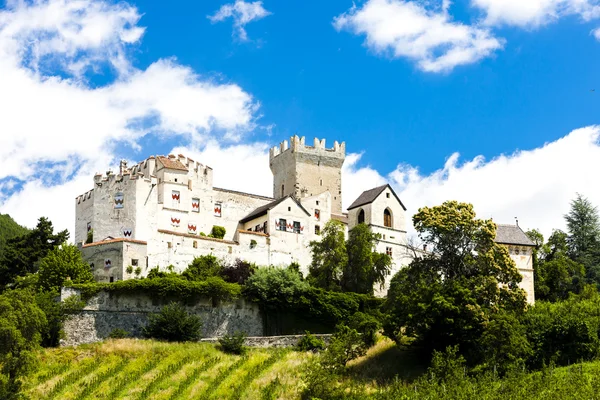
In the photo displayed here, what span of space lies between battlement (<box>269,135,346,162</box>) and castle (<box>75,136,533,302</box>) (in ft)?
11.9

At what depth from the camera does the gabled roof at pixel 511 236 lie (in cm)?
6862

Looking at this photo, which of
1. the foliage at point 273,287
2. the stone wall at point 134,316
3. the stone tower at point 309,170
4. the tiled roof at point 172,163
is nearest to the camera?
the stone wall at point 134,316

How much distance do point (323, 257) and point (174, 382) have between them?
65.9 ft

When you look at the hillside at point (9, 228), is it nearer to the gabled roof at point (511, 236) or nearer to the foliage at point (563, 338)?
the gabled roof at point (511, 236)

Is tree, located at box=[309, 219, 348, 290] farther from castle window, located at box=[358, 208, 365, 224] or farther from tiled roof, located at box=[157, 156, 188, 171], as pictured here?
tiled roof, located at box=[157, 156, 188, 171]

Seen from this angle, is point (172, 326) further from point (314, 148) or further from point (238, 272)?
point (314, 148)

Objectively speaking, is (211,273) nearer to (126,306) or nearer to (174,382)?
(126,306)

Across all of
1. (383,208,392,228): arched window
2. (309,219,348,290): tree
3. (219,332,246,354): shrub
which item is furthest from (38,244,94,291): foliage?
(383,208,392,228): arched window

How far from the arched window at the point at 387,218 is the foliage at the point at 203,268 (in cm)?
1572

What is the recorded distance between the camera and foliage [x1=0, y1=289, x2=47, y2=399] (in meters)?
43.8

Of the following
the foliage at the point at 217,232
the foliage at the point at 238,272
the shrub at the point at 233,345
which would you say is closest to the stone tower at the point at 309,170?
the foliage at the point at 217,232

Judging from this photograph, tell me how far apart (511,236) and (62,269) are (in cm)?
3235

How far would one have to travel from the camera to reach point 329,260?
2606 inches

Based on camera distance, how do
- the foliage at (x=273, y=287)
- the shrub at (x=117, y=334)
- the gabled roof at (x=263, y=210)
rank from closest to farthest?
the shrub at (x=117, y=334), the foliage at (x=273, y=287), the gabled roof at (x=263, y=210)
